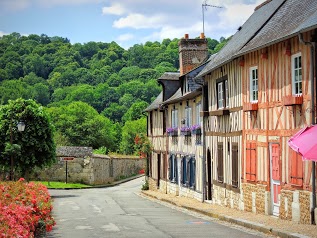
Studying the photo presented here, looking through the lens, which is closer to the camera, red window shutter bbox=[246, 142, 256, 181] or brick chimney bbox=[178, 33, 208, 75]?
red window shutter bbox=[246, 142, 256, 181]

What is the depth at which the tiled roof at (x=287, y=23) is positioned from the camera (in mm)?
14222

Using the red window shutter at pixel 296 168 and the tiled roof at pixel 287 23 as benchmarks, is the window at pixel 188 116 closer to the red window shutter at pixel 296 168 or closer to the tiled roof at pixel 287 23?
the tiled roof at pixel 287 23

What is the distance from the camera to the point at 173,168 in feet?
113

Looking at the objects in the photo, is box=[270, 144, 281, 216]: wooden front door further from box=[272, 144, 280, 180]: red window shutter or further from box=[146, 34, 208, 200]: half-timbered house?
box=[146, 34, 208, 200]: half-timbered house

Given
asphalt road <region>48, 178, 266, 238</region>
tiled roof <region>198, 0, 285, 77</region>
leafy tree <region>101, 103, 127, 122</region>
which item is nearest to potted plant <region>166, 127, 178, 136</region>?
tiled roof <region>198, 0, 285, 77</region>

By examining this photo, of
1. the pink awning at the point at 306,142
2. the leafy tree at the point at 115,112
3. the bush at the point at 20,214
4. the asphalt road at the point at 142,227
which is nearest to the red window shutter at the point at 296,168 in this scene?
the pink awning at the point at 306,142

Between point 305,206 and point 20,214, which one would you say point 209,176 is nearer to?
point 305,206

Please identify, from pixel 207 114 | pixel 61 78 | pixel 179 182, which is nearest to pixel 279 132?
pixel 207 114

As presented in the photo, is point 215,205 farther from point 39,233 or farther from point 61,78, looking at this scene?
point 61,78

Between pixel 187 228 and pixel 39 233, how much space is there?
3.64 m

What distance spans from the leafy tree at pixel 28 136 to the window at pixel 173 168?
6905mm

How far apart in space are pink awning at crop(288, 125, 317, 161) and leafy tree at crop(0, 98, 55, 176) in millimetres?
22695

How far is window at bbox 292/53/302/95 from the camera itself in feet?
50.5

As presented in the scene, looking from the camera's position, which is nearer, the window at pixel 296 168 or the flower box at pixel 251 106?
→ the window at pixel 296 168
